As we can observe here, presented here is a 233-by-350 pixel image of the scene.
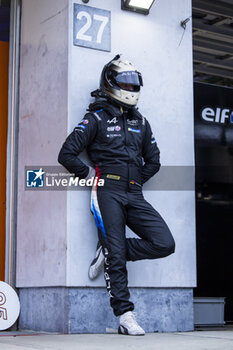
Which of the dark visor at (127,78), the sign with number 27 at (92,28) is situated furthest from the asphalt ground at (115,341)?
the sign with number 27 at (92,28)

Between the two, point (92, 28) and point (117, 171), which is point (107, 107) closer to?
point (117, 171)

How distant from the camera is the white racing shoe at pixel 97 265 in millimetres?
4824

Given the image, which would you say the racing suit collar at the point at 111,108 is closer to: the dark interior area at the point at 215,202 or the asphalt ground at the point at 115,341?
the dark interior area at the point at 215,202

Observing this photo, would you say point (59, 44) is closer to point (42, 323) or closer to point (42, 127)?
point (42, 127)

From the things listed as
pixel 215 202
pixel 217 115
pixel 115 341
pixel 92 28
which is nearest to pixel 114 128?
pixel 92 28

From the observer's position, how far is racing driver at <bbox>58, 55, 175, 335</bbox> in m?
4.69

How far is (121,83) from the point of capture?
4.88 m

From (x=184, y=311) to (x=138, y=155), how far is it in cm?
135

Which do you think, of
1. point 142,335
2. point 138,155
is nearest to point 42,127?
point 138,155

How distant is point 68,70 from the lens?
5055 millimetres

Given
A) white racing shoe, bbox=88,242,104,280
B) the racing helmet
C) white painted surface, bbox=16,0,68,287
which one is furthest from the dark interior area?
white racing shoe, bbox=88,242,104,280

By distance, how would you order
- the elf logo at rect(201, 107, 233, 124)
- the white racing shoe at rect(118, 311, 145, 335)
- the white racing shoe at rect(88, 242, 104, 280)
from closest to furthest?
1. the white racing shoe at rect(118, 311, 145, 335)
2. the white racing shoe at rect(88, 242, 104, 280)
3. the elf logo at rect(201, 107, 233, 124)

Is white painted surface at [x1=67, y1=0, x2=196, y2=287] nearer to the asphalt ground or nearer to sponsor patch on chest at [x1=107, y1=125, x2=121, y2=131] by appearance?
sponsor patch on chest at [x1=107, y1=125, x2=121, y2=131]

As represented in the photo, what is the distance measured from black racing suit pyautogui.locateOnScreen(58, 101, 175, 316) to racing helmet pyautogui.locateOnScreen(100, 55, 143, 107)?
85 mm
